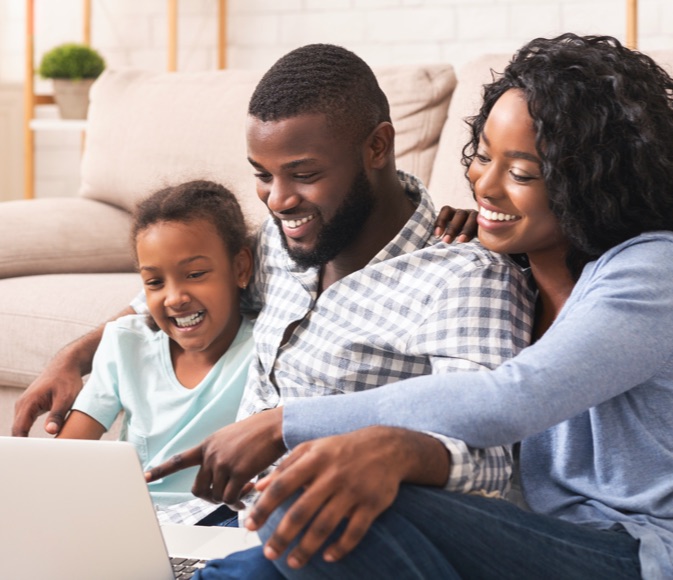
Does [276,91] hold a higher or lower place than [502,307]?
higher

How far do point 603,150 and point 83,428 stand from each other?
818mm

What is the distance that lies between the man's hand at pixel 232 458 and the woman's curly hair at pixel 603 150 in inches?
14.7

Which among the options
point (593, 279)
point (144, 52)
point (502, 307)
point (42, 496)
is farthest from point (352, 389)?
point (144, 52)

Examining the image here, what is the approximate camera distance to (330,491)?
824mm

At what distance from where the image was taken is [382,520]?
2.84ft

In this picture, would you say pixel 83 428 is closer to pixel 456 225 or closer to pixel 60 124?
pixel 456 225

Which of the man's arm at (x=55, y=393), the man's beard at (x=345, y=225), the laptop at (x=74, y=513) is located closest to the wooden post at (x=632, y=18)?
the man's beard at (x=345, y=225)

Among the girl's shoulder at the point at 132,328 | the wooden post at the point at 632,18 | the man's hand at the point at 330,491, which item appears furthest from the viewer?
the wooden post at the point at 632,18

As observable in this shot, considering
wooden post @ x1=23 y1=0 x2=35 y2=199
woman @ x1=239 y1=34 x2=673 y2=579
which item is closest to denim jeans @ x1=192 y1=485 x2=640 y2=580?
woman @ x1=239 y1=34 x2=673 y2=579

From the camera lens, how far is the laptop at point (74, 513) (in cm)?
91

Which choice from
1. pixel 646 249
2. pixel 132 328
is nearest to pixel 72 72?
pixel 132 328

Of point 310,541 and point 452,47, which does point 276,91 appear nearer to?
point 310,541

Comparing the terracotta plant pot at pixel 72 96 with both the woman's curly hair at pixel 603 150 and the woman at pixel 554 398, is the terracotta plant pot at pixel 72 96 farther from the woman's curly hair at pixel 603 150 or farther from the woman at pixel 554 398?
the woman's curly hair at pixel 603 150

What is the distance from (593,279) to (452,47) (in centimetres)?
220
